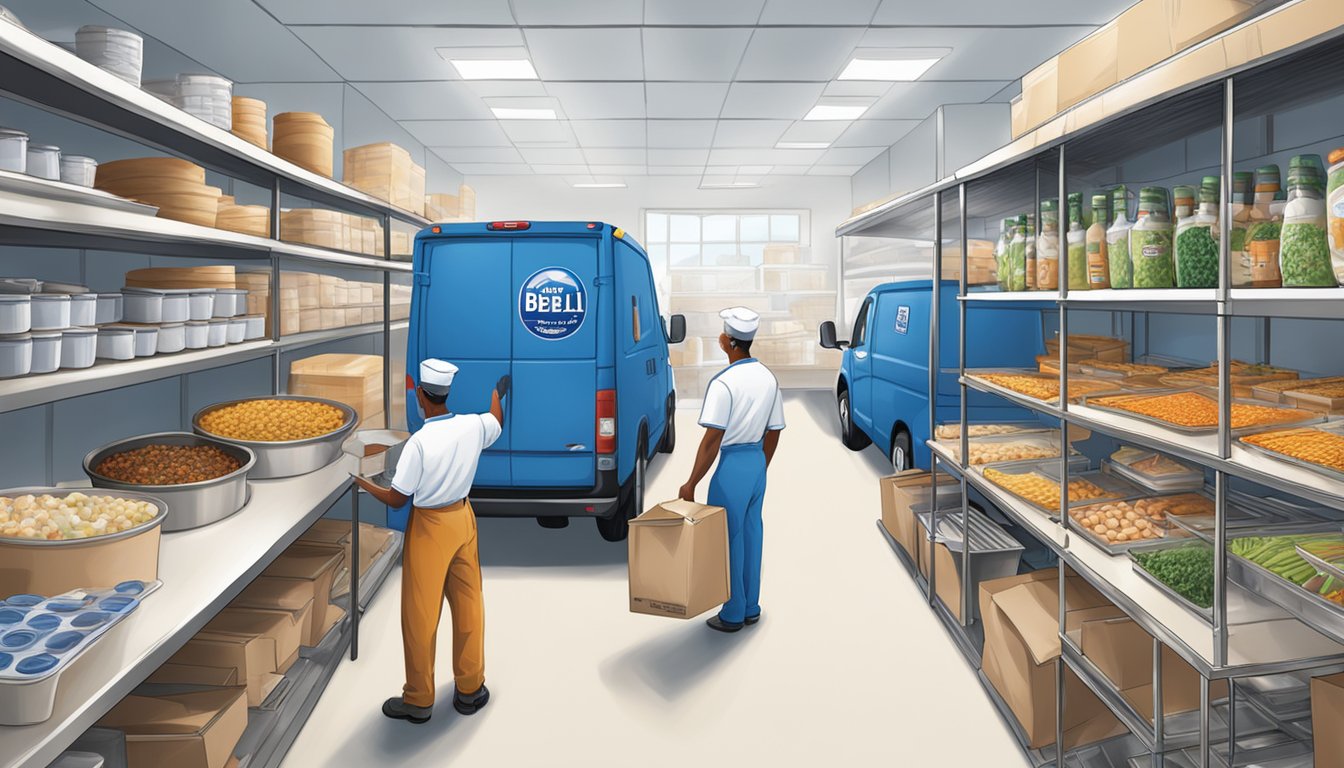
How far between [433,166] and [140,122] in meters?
9.01

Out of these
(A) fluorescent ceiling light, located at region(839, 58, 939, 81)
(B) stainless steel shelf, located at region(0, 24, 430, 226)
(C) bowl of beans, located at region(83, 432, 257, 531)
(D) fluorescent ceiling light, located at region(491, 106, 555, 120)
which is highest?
(D) fluorescent ceiling light, located at region(491, 106, 555, 120)

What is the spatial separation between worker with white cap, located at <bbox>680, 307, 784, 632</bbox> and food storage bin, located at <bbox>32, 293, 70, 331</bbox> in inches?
95.2

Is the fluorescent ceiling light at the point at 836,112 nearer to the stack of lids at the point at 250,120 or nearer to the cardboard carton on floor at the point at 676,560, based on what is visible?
the stack of lids at the point at 250,120

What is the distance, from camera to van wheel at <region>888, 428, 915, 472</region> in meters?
5.94

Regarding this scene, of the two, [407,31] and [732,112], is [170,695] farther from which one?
[732,112]

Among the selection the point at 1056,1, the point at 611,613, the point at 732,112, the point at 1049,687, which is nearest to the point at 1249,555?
the point at 1049,687

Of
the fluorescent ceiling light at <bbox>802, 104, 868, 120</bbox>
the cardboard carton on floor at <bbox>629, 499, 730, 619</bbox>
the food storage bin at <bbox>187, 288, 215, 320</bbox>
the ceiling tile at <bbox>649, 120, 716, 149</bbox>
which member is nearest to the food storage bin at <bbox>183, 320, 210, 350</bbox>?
the food storage bin at <bbox>187, 288, 215, 320</bbox>

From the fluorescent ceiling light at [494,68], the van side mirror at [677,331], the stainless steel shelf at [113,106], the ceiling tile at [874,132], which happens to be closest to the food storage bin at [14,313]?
the stainless steel shelf at [113,106]

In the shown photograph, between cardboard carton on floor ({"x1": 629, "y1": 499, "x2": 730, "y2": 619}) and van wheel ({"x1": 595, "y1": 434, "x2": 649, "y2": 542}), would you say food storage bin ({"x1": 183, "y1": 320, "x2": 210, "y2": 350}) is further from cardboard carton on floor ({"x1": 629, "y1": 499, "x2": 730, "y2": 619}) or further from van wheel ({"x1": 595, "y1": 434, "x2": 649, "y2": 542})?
van wheel ({"x1": 595, "y1": 434, "x2": 649, "y2": 542})

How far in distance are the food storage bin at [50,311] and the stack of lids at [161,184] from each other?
2.52 feet

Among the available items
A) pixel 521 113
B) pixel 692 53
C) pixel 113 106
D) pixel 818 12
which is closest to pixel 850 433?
pixel 692 53

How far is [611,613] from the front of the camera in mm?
4051

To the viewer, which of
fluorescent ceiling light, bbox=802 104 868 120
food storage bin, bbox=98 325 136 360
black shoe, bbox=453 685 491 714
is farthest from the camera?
fluorescent ceiling light, bbox=802 104 868 120

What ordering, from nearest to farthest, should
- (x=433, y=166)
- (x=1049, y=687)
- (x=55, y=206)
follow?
(x=55, y=206) < (x=1049, y=687) < (x=433, y=166)
